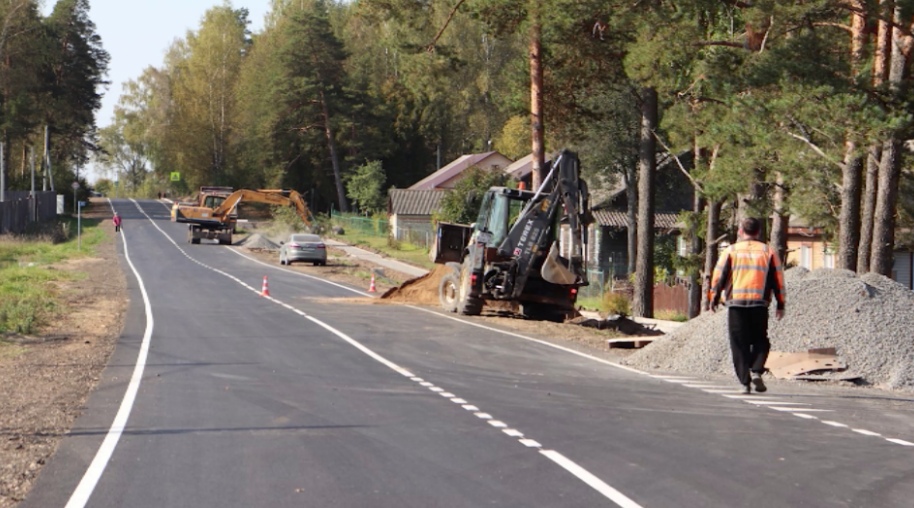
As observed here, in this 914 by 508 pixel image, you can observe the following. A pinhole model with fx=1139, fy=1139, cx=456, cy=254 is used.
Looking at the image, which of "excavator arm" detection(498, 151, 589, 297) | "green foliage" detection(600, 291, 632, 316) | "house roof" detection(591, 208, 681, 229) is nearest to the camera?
"excavator arm" detection(498, 151, 589, 297)

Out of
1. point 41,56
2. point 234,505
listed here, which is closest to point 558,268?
point 234,505

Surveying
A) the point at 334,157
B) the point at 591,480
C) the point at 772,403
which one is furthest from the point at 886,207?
the point at 334,157

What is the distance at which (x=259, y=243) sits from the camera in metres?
65.2

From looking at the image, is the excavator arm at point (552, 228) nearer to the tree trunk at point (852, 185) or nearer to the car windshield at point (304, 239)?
the tree trunk at point (852, 185)

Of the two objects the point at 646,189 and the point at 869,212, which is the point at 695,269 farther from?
the point at 869,212

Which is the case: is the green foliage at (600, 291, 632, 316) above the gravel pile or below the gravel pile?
below

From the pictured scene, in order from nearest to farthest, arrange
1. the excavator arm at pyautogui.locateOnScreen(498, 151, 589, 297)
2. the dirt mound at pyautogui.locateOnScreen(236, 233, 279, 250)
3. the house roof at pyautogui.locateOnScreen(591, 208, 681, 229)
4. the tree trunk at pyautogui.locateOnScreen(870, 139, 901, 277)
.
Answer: the tree trunk at pyautogui.locateOnScreen(870, 139, 901, 277), the excavator arm at pyautogui.locateOnScreen(498, 151, 589, 297), the house roof at pyautogui.locateOnScreen(591, 208, 681, 229), the dirt mound at pyautogui.locateOnScreen(236, 233, 279, 250)

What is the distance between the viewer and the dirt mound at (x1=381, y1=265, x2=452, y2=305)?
3222cm

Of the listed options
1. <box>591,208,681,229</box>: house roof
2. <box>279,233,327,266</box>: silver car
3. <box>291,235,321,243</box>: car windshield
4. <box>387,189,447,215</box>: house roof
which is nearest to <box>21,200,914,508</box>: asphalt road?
<box>279,233,327,266</box>: silver car

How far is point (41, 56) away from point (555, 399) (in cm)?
7787

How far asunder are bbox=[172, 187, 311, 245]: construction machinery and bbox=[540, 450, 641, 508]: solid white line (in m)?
55.0

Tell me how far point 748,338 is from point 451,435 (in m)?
3.33

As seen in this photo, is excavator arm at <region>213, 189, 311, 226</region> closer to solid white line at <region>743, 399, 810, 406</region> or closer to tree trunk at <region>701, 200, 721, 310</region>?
tree trunk at <region>701, 200, 721, 310</region>

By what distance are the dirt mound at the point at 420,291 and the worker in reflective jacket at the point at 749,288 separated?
20.6 m
